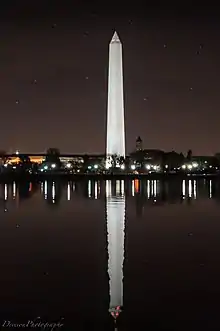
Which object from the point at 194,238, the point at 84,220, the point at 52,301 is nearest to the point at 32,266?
the point at 52,301

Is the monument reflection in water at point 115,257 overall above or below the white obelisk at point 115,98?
below

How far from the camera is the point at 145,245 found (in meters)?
13.2

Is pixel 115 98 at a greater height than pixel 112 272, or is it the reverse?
pixel 115 98

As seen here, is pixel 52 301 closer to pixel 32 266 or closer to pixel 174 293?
pixel 174 293

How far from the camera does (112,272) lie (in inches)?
398

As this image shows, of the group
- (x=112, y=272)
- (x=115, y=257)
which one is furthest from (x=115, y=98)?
(x=112, y=272)

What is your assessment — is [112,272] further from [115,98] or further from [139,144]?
[139,144]

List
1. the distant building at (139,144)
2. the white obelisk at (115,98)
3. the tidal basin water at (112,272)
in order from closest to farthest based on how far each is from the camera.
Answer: the tidal basin water at (112,272) → the white obelisk at (115,98) → the distant building at (139,144)

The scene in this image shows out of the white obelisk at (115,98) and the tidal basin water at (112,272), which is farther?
the white obelisk at (115,98)

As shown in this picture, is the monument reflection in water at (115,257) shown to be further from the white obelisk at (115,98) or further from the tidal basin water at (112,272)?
the white obelisk at (115,98)

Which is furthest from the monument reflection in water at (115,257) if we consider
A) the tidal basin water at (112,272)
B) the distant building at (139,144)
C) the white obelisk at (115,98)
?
the distant building at (139,144)

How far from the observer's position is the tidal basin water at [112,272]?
24.3ft

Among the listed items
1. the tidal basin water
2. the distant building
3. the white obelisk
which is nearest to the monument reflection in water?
the tidal basin water

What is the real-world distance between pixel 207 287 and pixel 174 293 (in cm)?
60
